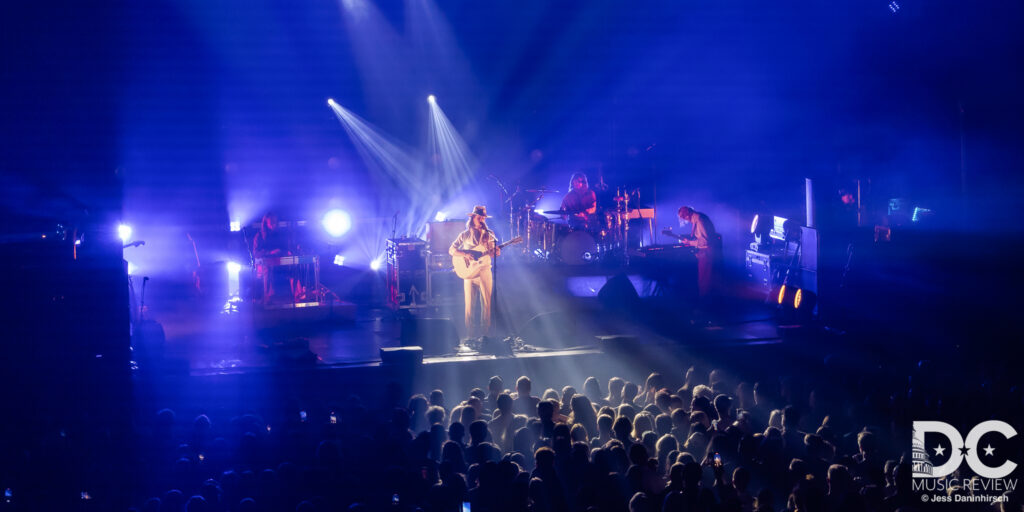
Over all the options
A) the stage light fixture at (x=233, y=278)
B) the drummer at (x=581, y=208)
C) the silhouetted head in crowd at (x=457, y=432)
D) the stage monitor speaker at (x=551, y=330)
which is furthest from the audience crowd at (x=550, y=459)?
the stage light fixture at (x=233, y=278)

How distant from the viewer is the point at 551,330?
9625 millimetres

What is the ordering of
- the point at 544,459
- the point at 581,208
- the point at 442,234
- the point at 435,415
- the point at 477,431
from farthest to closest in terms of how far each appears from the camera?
the point at 581,208
the point at 442,234
the point at 435,415
the point at 477,431
the point at 544,459

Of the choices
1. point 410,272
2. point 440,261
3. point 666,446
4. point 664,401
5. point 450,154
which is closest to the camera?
point 666,446

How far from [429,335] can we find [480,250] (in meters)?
1.36

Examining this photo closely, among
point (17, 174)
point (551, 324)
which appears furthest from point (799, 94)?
point (17, 174)

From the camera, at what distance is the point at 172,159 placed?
13094 mm

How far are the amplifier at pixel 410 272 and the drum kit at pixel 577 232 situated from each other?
7.41 feet

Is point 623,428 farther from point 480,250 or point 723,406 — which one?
point 480,250

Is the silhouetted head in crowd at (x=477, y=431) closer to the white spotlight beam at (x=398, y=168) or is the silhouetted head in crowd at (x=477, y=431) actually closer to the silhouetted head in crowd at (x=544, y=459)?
the silhouetted head in crowd at (x=544, y=459)

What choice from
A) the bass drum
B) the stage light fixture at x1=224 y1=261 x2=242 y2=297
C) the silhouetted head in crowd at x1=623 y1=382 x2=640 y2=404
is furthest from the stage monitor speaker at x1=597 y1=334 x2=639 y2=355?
the stage light fixture at x1=224 y1=261 x2=242 y2=297

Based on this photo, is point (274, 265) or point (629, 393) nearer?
point (629, 393)

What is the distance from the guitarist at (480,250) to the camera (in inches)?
382

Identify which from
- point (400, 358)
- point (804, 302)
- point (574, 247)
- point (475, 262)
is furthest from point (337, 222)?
point (804, 302)

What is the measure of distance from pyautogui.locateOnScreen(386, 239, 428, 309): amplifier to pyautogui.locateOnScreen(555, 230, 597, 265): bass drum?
2292 mm
